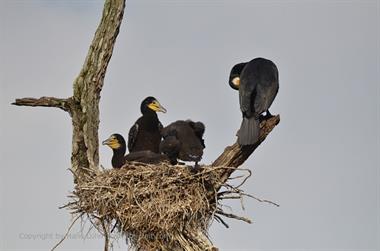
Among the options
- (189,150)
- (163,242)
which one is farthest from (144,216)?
(189,150)

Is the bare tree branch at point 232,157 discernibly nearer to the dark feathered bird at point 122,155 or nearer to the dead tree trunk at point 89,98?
the dark feathered bird at point 122,155

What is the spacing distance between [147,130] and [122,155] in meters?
0.56

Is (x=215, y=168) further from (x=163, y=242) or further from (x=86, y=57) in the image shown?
(x=86, y=57)

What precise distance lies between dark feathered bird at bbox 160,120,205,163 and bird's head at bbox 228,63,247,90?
0.70 meters

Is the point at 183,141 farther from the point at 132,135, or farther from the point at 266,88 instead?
the point at 132,135

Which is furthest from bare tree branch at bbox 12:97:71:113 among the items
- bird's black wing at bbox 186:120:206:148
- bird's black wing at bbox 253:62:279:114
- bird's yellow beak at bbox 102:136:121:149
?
bird's black wing at bbox 253:62:279:114

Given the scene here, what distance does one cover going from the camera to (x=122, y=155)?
14.3 metres

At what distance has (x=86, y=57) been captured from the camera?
12859mm

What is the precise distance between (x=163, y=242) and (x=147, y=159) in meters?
1.51

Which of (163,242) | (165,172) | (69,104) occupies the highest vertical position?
(69,104)

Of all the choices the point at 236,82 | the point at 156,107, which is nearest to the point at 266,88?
the point at 236,82

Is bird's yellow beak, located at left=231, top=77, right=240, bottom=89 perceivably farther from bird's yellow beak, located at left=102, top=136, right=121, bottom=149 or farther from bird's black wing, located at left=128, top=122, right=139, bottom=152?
bird's yellow beak, located at left=102, top=136, right=121, bottom=149

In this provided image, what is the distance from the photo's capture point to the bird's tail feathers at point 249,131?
11938 mm

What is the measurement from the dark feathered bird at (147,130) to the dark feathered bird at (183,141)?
93 cm
